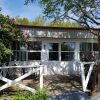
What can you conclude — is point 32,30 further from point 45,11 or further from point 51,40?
point 45,11

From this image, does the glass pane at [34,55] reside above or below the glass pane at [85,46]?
below

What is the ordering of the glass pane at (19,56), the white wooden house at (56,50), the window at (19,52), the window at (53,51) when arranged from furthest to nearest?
the window at (53,51), the white wooden house at (56,50), the glass pane at (19,56), the window at (19,52)

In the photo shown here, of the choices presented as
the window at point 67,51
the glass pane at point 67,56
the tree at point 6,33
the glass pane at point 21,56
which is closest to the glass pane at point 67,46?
the window at point 67,51

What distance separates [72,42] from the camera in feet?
75.9

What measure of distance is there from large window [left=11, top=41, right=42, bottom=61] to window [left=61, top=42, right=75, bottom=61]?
1.68m

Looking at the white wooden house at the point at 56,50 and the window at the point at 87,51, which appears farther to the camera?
the window at the point at 87,51

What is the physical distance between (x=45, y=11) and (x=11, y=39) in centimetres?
230

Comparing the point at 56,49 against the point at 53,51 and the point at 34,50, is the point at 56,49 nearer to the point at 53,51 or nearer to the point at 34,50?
the point at 53,51

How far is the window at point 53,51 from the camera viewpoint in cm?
2264

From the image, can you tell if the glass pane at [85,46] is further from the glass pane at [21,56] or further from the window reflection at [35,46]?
the glass pane at [21,56]

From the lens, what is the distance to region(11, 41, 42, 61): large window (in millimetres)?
21734

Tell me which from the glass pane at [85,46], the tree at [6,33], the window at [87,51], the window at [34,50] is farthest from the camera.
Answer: the glass pane at [85,46]

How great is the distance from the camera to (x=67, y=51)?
2298 cm

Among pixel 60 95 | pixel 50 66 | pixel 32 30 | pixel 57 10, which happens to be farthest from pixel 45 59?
pixel 60 95
